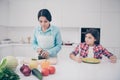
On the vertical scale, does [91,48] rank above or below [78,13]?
below

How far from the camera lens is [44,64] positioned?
1.18 m

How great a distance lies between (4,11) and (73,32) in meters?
1.75

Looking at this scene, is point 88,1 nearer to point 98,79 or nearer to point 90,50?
point 90,50

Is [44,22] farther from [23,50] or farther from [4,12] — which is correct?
[4,12]

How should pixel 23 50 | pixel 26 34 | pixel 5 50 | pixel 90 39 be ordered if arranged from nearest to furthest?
pixel 90 39 < pixel 5 50 < pixel 23 50 < pixel 26 34

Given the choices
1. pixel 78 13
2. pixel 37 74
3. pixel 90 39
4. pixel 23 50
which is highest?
pixel 78 13

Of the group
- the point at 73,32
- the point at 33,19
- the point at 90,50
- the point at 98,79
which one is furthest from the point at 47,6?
the point at 98,79

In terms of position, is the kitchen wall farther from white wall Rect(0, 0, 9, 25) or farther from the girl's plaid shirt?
the girl's plaid shirt

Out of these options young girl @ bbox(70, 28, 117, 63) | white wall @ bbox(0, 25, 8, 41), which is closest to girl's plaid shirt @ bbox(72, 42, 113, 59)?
young girl @ bbox(70, 28, 117, 63)

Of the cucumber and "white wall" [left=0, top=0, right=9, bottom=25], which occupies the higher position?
"white wall" [left=0, top=0, right=9, bottom=25]

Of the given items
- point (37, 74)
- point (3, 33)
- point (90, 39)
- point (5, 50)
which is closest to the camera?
point (37, 74)

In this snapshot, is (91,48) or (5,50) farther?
(5,50)

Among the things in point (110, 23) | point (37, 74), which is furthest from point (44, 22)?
point (110, 23)

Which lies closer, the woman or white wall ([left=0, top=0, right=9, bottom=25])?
the woman
